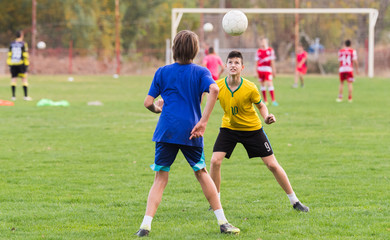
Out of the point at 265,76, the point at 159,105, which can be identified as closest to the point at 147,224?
the point at 159,105

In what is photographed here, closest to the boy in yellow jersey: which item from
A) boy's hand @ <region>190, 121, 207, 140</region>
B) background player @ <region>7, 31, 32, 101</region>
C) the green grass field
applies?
the green grass field

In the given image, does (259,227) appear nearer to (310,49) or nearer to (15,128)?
(15,128)

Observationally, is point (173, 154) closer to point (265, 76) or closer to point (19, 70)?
point (265, 76)

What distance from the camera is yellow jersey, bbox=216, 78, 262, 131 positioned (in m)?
6.15

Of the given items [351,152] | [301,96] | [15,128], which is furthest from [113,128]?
[301,96]

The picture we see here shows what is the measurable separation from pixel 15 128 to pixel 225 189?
7232 millimetres

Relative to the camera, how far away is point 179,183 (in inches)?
305

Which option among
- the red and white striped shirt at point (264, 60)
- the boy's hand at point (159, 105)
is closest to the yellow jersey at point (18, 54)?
the red and white striped shirt at point (264, 60)

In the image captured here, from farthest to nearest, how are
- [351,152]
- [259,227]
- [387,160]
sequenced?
[351,152] < [387,160] < [259,227]

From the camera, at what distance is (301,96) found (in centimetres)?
2331

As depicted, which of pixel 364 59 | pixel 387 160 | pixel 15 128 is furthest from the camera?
pixel 364 59

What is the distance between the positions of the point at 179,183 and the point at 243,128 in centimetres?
178

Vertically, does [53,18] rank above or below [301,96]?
above

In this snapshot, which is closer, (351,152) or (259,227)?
(259,227)
